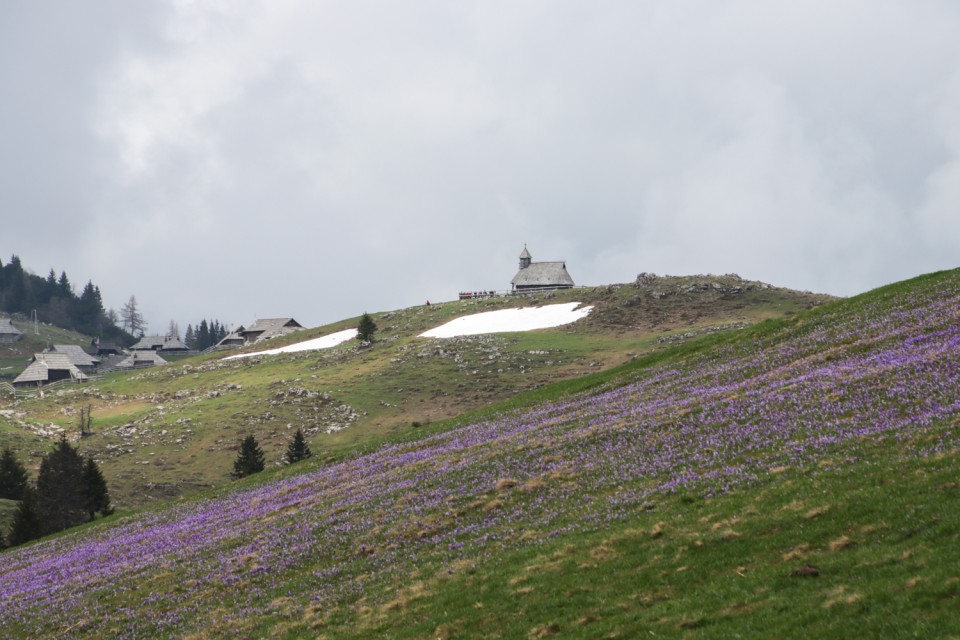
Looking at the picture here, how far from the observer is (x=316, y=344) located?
501ft

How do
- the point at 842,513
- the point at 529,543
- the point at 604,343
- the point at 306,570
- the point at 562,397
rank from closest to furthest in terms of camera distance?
the point at 842,513 < the point at 529,543 < the point at 306,570 < the point at 562,397 < the point at 604,343

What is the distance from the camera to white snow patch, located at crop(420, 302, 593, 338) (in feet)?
429

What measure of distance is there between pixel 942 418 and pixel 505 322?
368 feet

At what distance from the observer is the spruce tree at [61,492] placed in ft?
218

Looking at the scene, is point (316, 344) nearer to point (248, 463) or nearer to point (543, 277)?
point (543, 277)

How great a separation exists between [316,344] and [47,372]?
84.5 m

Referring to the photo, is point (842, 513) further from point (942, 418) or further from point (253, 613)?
point (253, 613)

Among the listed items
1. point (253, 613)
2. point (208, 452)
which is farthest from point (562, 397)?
point (208, 452)

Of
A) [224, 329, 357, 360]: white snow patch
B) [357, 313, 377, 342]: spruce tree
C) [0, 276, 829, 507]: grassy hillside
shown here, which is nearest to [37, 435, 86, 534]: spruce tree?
[0, 276, 829, 507]: grassy hillside

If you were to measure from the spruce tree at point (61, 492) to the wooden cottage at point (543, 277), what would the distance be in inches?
5144

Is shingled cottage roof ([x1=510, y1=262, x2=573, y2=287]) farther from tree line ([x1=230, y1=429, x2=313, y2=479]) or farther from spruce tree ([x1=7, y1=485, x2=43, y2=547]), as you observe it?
spruce tree ([x1=7, y1=485, x2=43, y2=547])

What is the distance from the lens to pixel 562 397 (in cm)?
5784

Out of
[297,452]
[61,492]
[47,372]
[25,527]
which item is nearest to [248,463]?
[297,452]

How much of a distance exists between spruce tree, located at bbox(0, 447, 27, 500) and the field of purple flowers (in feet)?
111
